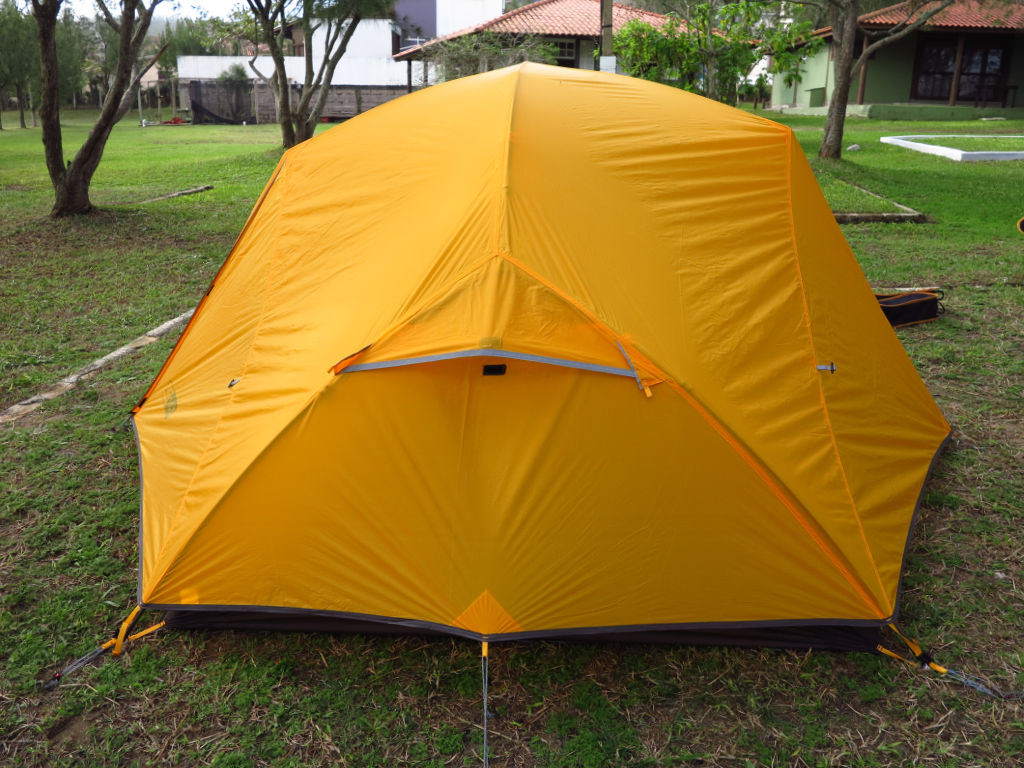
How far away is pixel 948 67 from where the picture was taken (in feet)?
84.9

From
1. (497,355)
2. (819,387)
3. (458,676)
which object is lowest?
(458,676)

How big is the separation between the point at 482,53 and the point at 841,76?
11160 millimetres

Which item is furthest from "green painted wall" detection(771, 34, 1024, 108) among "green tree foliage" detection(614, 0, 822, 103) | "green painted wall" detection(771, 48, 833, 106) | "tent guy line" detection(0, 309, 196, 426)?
"tent guy line" detection(0, 309, 196, 426)

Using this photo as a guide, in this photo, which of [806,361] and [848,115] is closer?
[806,361]

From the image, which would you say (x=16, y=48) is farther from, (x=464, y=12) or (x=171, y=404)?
(x=171, y=404)

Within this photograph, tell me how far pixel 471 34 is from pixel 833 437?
22871 mm

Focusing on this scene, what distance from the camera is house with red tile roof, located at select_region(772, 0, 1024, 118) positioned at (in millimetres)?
25141

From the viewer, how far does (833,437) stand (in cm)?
292

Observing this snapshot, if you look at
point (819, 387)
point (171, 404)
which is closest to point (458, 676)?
point (819, 387)

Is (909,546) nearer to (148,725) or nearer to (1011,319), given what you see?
(148,725)

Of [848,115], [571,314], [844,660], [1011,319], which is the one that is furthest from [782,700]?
[848,115]

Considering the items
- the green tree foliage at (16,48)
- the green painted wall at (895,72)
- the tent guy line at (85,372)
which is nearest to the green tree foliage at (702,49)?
the tent guy line at (85,372)

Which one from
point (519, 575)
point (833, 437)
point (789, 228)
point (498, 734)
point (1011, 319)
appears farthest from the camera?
point (1011, 319)

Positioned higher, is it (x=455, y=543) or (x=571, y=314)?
(x=571, y=314)
